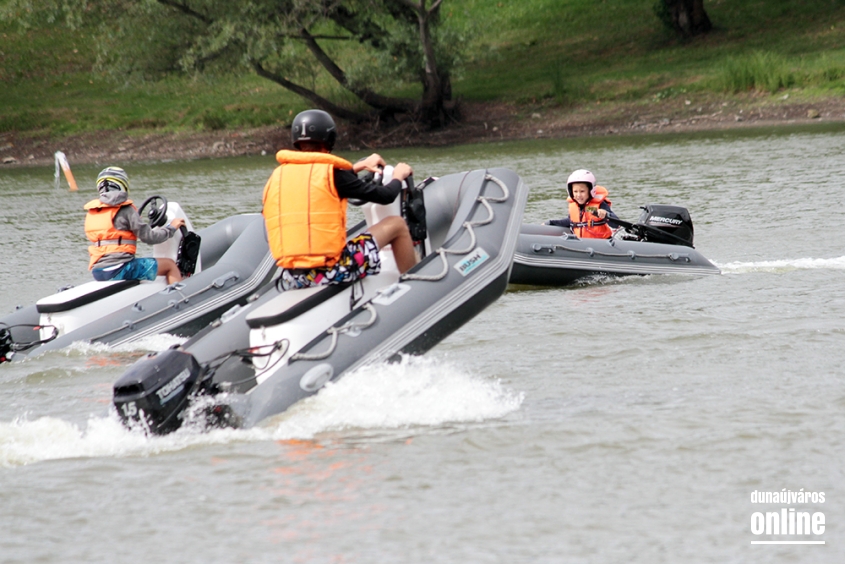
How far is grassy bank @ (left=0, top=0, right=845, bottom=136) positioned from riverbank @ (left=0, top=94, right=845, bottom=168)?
30 centimetres

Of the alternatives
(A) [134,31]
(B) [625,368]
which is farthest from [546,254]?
(A) [134,31]

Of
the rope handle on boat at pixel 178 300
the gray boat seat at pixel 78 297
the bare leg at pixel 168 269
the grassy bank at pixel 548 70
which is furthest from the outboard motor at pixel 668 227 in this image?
the grassy bank at pixel 548 70

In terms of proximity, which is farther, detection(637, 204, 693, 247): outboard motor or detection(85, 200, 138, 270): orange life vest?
detection(637, 204, 693, 247): outboard motor

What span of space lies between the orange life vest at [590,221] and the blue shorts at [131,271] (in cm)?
352

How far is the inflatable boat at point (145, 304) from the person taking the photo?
6910 mm

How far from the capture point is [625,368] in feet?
18.5

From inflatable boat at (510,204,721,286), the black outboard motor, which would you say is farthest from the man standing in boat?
inflatable boat at (510,204,721,286)

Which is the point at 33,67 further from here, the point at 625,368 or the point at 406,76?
the point at 625,368

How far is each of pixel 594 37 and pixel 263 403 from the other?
2523cm

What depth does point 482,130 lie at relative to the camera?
24.1 metres

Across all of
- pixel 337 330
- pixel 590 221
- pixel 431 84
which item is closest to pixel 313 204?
pixel 337 330

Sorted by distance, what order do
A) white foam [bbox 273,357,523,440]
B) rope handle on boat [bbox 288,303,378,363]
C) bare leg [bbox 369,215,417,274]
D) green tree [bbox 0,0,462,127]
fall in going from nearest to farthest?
white foam [bbox 273,357,523,440]
rope handle on boat [bbox 288,303,378,363]
bare leg [bbox 369,215,417,274]
green tree [bbox 0,0,462,127]

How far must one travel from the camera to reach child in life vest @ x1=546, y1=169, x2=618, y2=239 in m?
8.93

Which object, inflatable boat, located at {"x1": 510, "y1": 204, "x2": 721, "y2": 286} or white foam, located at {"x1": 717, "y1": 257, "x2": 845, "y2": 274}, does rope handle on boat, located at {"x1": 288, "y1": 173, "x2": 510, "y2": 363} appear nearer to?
inflatable boat, located at {"x1": 510, "y1": 204, "x2": 721, "y2": 286}
